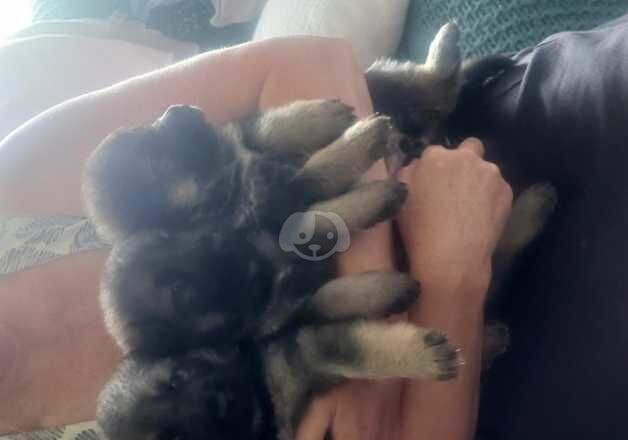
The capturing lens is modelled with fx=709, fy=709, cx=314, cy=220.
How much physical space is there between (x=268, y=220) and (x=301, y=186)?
0.24 feet

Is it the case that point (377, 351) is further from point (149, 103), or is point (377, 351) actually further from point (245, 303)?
point (149, 103)

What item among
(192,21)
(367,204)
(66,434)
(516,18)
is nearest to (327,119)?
(367,204)

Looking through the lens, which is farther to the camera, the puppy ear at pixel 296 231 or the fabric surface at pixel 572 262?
the puppy ear at pixel 296 231

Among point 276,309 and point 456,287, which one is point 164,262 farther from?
point 456,287

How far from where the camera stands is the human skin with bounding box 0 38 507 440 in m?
1.12

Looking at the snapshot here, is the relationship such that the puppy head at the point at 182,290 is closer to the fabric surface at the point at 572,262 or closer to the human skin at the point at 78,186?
the human skin at the point at 78,186

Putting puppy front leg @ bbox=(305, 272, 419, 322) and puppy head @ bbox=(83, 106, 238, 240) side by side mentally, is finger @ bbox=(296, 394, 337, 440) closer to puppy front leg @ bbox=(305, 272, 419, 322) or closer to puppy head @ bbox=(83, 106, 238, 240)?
puppy front leg @ bbox=(305, 272, 419, 322)

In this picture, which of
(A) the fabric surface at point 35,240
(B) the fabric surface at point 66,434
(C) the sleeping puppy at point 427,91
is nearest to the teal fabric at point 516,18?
(C) the sleeping puppy at point 427,91

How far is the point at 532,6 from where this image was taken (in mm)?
1317

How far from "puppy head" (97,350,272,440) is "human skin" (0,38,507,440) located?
0.74 ft

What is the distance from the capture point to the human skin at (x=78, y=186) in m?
1.12

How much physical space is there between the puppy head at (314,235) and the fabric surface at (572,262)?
273mm

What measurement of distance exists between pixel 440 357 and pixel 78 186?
2.21ft

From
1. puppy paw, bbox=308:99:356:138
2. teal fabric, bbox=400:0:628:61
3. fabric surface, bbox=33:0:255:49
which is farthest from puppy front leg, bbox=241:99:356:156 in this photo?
fabric surface, bbox=33:0:255:49
